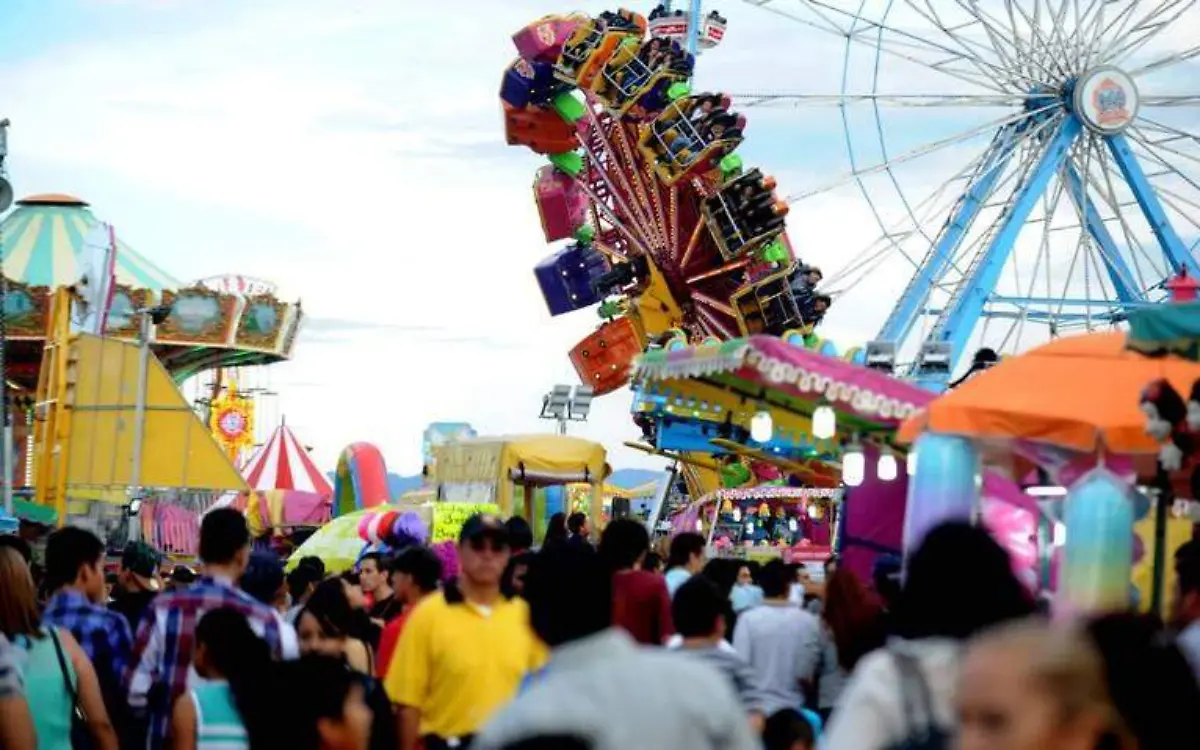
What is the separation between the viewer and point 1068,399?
1059 cm

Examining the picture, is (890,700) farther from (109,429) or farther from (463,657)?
(109,429)

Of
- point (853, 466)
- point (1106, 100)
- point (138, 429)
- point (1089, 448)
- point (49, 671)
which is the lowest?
point (49, 671)

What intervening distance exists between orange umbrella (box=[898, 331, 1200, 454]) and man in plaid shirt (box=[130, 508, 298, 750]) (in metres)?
4.12

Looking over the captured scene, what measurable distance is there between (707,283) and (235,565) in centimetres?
3354

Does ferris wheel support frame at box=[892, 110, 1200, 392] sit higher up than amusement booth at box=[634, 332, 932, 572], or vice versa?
ferris wheel support frame at box=[892, 110, 1200, 392]

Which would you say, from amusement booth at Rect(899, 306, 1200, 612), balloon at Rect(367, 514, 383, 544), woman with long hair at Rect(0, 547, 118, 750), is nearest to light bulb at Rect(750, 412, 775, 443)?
balloon at Rect(367, 514, 383, 544)

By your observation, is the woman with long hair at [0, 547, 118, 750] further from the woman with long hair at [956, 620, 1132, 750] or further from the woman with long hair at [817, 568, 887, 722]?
the woman with long hair at [956, 620, 1132, 750]

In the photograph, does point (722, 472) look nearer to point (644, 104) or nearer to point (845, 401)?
point (644, 104)

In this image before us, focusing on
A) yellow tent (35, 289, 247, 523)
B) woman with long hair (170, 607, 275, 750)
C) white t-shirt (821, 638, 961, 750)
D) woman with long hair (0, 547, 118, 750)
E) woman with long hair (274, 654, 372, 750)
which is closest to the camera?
Answer: white t-shirt (821, 638, 961, 750)

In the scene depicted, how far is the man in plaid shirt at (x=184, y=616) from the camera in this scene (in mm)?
7770

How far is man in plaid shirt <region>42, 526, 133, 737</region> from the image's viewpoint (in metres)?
8.44

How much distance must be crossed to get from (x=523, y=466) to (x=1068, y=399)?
13278 millimetres

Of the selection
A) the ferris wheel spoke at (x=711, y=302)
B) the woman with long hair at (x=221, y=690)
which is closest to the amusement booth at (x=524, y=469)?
the woman with long hair at (x=221, y=690)

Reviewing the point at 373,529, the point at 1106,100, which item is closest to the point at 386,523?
the point at 373,529
